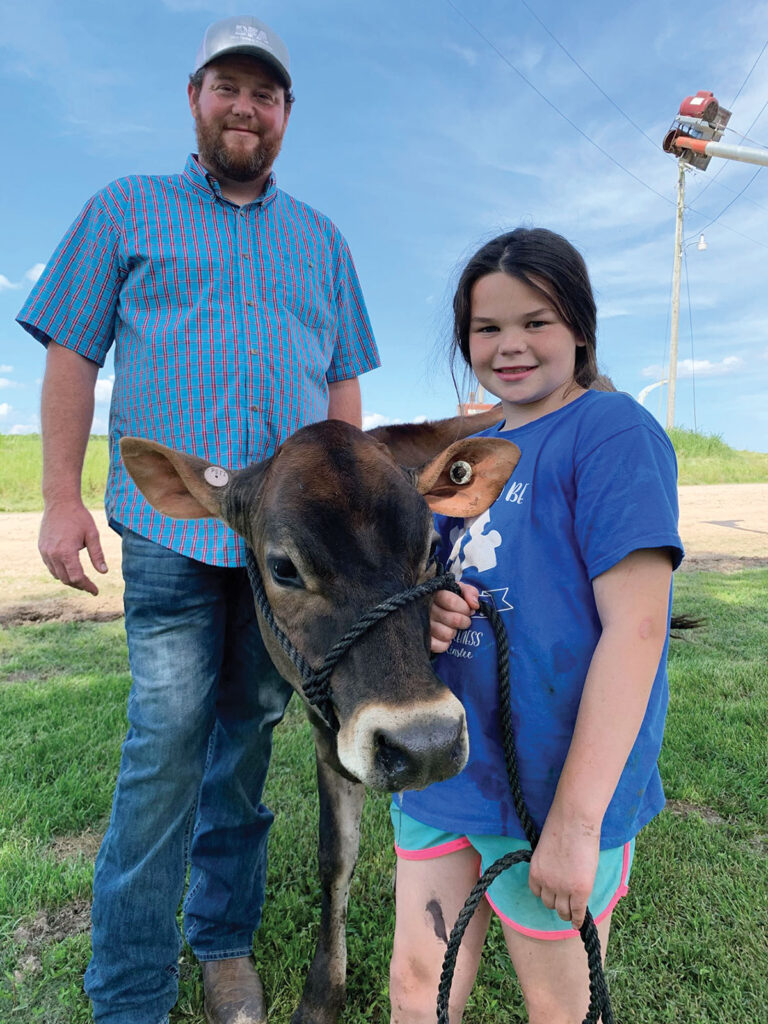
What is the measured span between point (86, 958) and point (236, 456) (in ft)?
6.71

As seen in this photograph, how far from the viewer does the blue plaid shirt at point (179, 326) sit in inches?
105

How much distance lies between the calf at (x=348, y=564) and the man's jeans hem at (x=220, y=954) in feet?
1.01

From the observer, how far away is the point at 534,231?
2.21m

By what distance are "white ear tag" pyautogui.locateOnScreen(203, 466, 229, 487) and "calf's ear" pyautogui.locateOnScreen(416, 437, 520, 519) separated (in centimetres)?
66

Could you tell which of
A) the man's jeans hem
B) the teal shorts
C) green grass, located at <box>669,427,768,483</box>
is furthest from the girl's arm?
green grass, located at <box>669,427,768,483</box>

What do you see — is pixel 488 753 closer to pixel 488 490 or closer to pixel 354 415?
pixel 488 490

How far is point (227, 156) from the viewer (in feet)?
9.45

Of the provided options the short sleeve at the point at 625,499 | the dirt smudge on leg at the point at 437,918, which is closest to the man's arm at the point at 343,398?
the short sleeve at the point at 625,499

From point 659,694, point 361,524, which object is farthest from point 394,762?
point 659,694

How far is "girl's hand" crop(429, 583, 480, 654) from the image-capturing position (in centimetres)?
188

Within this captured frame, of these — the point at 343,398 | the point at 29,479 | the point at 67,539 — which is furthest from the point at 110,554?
the point at 29,479

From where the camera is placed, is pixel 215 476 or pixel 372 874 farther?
pixel 372 874

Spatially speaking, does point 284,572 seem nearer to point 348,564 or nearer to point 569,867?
point 348,564

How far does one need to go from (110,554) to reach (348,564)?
367 inches
